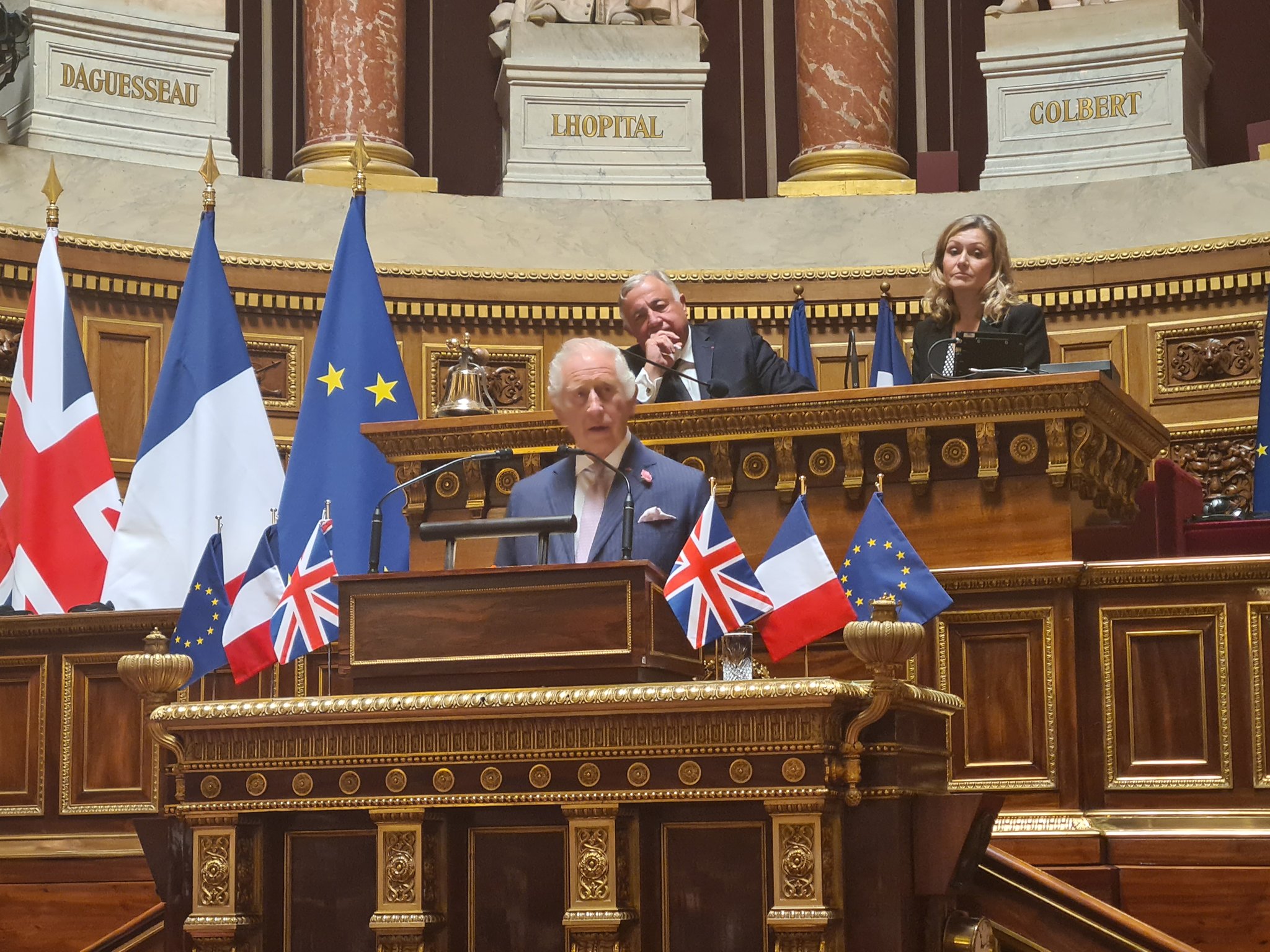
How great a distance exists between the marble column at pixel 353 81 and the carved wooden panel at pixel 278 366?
117 cm

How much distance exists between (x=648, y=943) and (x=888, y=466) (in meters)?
2.11

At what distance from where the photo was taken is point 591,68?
9812 mm

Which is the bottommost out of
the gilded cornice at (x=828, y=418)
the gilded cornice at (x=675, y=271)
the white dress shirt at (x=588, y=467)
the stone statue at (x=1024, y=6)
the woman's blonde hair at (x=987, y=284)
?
the white dress shirt at (x=588, y=467)

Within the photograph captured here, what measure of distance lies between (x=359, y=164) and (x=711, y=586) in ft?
15.8

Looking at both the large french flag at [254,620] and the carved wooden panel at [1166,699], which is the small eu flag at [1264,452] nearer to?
the carved wooden panel at [1166,699]

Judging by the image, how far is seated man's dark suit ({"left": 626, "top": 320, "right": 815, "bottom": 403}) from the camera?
6359 mm

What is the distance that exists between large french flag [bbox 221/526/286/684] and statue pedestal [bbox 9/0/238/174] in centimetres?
404

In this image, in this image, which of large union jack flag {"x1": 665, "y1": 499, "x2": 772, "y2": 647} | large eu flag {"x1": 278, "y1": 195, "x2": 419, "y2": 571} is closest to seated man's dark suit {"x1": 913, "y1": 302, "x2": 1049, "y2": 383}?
large union jack flag {"x1": 665, "y1": 499, "x2": 772, "y2": 647}

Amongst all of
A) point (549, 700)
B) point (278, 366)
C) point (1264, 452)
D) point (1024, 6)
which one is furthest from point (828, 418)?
point (1024, 6)

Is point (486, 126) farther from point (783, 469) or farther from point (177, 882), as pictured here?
point (177, 882)

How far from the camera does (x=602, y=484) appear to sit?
189 inches

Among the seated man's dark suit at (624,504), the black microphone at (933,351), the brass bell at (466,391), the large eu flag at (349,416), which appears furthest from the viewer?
the large eu flag at (349,416)

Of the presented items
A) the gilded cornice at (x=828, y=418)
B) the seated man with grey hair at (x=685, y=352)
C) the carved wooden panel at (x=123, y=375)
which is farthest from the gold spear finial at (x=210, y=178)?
the seated man with grey hair at (x=685, y=352)

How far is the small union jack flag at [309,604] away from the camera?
5.26m
